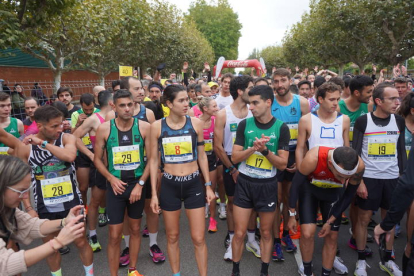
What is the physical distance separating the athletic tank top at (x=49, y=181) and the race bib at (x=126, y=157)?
0.55m

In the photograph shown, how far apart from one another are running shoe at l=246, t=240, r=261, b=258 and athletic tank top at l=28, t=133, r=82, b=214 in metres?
2.44

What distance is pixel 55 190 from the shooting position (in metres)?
3.25

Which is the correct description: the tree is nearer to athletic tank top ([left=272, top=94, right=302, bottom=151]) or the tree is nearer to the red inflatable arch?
the red inflatable arch

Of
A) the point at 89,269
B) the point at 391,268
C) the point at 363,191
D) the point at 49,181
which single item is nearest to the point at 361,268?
the point at 391,268

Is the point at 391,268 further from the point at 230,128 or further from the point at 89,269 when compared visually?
the point at 89,269

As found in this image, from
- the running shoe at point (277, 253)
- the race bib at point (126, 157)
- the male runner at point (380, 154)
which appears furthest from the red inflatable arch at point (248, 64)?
the race bib at point (126, 157)

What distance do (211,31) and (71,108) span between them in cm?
5579

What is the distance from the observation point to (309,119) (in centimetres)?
361

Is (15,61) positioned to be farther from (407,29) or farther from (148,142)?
(407,29)

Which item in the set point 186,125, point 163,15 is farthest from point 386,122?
point 163,15

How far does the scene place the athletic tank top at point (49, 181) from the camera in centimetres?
323

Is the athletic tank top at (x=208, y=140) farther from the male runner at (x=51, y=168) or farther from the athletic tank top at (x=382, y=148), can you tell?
the athletic tank top at (x=382, y=148)

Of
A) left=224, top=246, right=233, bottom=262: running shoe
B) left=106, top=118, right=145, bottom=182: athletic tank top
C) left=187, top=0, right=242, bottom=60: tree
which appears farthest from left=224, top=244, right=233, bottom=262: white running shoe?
left=187, top=0, right=242, bottom=60: tree

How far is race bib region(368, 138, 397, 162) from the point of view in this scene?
3555 mm
